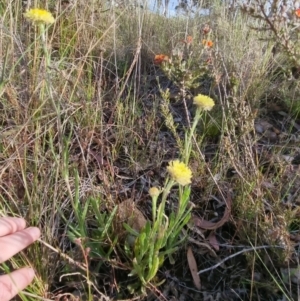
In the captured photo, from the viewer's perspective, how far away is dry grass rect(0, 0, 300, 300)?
3.70 feet

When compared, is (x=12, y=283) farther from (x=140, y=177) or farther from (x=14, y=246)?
(x=140, y=177)

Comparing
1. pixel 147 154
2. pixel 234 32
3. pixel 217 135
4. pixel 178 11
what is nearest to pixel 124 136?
pixel 147 154

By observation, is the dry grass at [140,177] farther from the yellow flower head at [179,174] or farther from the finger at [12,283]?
the yellow flower head at [179,174]

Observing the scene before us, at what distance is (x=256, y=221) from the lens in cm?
116

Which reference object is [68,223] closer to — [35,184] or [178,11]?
[35,184]

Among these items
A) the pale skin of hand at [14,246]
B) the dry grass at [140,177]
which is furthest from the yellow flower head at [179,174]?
the pale skin of hand at [14,246]

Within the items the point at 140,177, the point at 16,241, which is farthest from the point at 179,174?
the point at 140,177

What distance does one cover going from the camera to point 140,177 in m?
1.48

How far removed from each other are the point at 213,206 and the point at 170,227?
36 centimetres

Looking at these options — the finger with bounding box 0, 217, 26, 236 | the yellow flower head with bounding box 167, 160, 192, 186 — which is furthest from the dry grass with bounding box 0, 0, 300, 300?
the yellow flower head with bounding box 167, 160, 192, 186

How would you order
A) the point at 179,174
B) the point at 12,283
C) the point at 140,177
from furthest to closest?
the point at 140,177 < the point at 12,283 < the point at 179,174

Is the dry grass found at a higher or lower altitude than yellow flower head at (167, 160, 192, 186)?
lower

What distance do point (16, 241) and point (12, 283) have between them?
0.34 ft

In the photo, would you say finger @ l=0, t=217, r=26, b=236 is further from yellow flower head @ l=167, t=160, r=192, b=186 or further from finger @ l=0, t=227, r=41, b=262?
yellow flower head @ l=167, t=160, r=192, b=186
